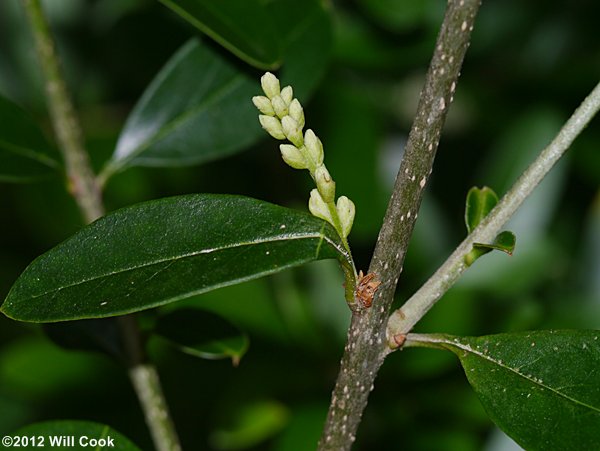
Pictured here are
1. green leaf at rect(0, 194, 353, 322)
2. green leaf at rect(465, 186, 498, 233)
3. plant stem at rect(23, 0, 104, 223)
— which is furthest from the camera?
plant stem at rect(23, 0, 104, 223)

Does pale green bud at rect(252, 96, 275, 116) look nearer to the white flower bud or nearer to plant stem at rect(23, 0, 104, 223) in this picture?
the white flower bud

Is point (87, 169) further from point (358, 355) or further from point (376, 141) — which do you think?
point (376, 141)

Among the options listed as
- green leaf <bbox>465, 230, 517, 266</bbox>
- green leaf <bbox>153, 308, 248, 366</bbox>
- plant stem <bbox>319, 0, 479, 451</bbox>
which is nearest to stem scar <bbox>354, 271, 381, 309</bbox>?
plant stem <bbox>319, 0, 479, 451</bbox>

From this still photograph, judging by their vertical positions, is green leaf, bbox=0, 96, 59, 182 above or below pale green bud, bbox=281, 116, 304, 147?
above

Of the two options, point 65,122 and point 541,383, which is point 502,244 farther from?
point 65,122

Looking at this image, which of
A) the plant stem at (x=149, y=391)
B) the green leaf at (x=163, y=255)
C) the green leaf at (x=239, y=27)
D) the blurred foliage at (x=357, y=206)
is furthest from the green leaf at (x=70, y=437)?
the blurred foliage at (x=357, y=206)

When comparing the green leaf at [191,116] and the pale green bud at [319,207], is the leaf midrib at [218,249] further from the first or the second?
the green leaf at [191,116]
